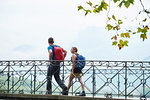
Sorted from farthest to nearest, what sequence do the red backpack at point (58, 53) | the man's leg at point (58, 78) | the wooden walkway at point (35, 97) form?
1. the red backpack at point (58, 53)
2. the man's leg at point (58, 78)
3. the wooden walkway at point (35, 97)

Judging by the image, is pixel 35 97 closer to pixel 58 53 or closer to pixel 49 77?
pixel 49 77

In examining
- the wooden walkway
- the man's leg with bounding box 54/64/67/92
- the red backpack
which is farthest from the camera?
the red backpack

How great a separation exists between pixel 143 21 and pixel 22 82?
5.90m

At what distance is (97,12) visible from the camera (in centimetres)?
1091

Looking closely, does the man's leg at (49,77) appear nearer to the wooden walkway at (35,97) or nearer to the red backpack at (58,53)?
the red backpack at (58,53)

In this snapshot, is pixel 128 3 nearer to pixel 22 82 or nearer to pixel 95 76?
pixel 95 76

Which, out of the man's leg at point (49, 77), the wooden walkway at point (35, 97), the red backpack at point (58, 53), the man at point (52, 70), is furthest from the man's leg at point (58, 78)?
the wooden walkway at point (35, 97)

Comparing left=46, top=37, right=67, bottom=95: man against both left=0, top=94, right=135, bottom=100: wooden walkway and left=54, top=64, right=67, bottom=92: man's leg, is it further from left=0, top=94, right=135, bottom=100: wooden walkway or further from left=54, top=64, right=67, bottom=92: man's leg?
left=0, top=94, right=135, bottom=100: wooden walkway

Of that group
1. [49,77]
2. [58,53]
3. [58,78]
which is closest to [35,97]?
[49,77]

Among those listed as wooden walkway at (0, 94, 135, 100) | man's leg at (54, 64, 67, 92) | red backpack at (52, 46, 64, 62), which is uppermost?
red backpack at (52, 46, 64, 62)

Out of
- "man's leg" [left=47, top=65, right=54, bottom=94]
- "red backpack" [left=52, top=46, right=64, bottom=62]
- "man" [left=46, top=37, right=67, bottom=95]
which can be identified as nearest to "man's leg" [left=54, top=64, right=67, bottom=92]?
"man" [left=46, top=37, right=67, bottom=95]

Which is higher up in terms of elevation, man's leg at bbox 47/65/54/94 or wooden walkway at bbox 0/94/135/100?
man's leg at bbox 47/65/54/94

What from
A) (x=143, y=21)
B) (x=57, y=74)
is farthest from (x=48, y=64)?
(x=143, y=21)

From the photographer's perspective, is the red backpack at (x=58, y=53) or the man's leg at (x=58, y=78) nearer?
the man's leg at (x=58, y=78)
